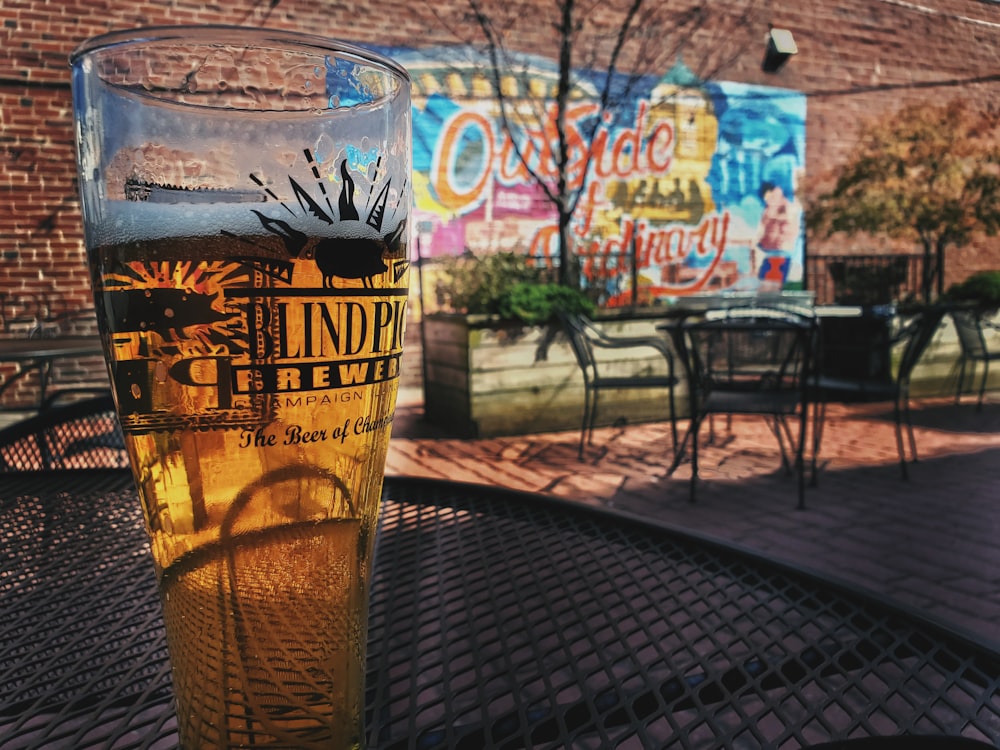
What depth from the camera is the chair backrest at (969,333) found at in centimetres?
627

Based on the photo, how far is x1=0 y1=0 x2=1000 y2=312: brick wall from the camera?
6.53 meters

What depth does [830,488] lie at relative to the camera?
3.71 metres

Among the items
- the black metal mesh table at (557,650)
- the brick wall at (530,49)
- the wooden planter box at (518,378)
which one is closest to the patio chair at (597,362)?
the wooden planter box at (518,378)

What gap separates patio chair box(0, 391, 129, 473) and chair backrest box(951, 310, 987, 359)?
6.61 m

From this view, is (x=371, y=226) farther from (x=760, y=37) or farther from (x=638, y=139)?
(x=760, y=37)

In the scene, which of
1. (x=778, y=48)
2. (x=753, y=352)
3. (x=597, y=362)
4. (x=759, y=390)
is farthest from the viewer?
(x=778, y=48)

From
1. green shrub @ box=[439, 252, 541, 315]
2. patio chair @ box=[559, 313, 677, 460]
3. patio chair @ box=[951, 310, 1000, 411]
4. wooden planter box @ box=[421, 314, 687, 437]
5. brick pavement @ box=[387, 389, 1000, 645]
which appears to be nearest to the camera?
brick pavement @ box=[387, 389, 1000, 645]

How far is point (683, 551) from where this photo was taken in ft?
2.48

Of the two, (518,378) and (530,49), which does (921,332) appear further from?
(530,49)

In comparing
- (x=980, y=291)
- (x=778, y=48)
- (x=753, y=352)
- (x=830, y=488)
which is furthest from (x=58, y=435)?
(x=778, y=48)

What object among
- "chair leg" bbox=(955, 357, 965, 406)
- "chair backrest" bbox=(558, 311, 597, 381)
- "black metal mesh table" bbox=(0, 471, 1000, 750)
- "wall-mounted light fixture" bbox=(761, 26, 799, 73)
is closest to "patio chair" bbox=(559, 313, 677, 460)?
"chair backrest" bbox=(558, 311, 597, 381)

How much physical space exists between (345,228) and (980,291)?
8003 millimetres

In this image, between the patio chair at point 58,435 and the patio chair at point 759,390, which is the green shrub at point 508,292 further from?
the patio chair at point 58,435

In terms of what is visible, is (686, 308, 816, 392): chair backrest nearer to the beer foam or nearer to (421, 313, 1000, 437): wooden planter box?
(421, 313, 1000, 437): wooden planter box
